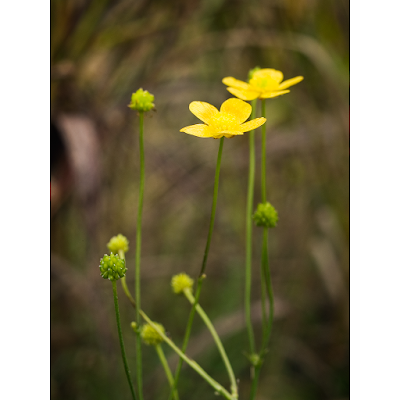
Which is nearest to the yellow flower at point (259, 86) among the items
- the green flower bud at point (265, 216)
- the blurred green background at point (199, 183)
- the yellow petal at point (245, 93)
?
the yellow petal at point (245, 93)

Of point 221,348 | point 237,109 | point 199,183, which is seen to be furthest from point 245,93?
point 199,183

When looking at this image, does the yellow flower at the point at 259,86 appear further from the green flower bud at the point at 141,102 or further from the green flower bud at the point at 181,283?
the green flower bud at the point at 181,283

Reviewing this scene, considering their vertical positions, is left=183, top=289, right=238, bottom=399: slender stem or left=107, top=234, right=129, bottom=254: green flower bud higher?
left=107, top=234, right=129, bottom=254: green flower bud

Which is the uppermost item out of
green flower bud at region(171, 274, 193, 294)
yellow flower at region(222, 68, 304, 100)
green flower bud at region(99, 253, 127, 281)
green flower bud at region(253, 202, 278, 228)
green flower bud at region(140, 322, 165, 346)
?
yellow flower at region(222, 68, 304, 100)

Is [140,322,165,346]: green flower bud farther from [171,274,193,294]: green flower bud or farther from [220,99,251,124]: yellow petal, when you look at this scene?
[220,99,251,124]: yellow petal

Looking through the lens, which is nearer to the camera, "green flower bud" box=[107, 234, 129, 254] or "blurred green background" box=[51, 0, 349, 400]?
"green flower bud" box=[107, 234, 129, 254]

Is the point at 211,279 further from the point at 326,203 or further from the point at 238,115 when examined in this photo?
the point at 238,115

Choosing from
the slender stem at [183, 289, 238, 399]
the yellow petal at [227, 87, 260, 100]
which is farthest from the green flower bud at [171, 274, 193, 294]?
the yellow petal at [227, 87, 260, 100]
